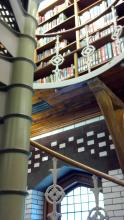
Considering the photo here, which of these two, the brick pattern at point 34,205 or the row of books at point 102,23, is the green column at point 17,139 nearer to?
the row of books at point 102,23

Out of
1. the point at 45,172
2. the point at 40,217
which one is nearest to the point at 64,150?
the point at 45,172

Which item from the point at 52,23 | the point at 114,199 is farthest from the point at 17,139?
the point at 52,23

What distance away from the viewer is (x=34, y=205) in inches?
153

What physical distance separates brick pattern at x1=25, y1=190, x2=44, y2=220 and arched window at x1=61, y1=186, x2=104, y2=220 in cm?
32

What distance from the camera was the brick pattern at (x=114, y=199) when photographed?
317cm

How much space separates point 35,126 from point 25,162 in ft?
12.0

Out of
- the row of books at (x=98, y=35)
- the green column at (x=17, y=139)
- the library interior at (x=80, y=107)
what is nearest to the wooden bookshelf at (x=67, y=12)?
the library interior at (x=80, y=107)

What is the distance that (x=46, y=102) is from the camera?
3.81m

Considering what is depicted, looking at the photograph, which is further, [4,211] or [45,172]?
[45,172]

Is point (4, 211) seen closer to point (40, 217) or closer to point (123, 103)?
point (123, 103)

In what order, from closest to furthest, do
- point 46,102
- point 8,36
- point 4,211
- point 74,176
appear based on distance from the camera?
1. point 4,211
2. point 8,36
3. point 46,102
4. point 74,176

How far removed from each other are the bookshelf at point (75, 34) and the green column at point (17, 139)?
2.62m

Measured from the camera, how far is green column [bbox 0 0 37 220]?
0.76m

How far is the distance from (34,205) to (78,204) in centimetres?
61
